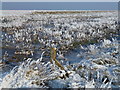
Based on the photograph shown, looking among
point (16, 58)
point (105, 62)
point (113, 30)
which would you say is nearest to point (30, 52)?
point (16, 58)

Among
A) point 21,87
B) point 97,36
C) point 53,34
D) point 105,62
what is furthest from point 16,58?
point 97,36

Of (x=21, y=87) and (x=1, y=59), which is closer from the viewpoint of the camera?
(x=21, y=87)

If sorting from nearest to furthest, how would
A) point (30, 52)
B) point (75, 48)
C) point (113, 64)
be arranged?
point (113, 64) < point (30, 52) < point (75, 48)

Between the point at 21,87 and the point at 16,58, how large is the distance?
11.4 ft

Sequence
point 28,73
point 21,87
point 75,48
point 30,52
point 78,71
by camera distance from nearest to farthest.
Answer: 1. point 21,87
2. point 28,73
3. point 78,71
4. point 30,52
5. point 75,48

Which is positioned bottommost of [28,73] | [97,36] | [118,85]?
[118,85]

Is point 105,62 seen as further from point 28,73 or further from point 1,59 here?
point 1,59

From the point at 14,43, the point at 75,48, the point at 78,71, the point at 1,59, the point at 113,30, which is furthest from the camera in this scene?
the point at 113,30

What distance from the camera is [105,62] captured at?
6000mm

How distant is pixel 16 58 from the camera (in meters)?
7.32

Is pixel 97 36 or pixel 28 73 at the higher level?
pixel 97 36

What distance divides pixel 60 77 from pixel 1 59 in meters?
3.08

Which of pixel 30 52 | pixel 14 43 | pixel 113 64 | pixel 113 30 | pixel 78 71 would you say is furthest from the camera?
pixel 113 30

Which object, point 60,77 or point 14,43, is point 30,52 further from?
point 60,77
